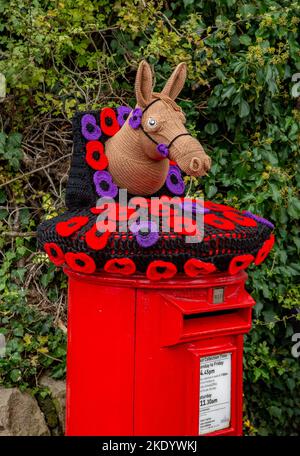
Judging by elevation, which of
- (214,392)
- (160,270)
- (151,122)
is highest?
(151,122)

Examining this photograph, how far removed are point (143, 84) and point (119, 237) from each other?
0.52 meters

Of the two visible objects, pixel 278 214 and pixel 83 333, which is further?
pixel 278 214

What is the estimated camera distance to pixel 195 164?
6.40 ft

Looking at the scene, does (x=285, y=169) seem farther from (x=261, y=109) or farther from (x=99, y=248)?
(x=99, y=248)

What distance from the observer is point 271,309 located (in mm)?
3795

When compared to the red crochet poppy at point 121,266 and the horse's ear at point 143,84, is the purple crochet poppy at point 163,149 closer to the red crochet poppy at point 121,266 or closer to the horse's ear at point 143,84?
the horse's ear at point 143,84

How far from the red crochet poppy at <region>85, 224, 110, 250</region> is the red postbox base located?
13 centimetres

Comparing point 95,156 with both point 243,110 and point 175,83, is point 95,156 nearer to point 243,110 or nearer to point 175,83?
point 175,83

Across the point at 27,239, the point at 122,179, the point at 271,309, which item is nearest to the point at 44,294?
the point at 27,239

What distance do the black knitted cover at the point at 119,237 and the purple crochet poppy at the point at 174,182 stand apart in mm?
205

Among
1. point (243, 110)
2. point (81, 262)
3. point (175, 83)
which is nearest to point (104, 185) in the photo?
point (81, 262)

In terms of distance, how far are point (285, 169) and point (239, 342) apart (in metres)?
1.87

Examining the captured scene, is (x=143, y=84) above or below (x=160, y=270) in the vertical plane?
above

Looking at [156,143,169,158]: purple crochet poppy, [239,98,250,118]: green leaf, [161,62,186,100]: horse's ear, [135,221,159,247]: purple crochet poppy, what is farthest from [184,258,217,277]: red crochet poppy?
[239,98,250,118]: green leaf
